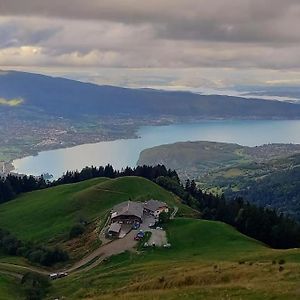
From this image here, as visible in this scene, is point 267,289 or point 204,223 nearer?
point 267,289

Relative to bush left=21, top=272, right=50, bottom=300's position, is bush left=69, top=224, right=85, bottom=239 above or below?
below

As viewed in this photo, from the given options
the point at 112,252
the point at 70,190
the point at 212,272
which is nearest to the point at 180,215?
the point at 112,252

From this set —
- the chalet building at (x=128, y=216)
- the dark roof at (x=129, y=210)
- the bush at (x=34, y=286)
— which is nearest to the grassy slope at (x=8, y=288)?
the bush at (x=34, y=286)

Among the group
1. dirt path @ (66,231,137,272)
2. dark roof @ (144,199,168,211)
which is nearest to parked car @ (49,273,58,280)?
dirt path @ (66,231,137,272)

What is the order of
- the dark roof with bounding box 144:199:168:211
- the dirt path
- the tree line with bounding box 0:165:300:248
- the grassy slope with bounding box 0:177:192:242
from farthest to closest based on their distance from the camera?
the grassy slope with bounding box 0:177:192:242 < the dark roof with bounding box 144:199:168:211 < the tree line with bounding box 0:165:300:248 < the dirt path

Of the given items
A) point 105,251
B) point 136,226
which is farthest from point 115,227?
point 105,251

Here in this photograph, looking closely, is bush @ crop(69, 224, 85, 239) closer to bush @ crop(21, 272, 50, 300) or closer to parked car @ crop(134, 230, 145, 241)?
parked car @ crop(134, 230, 145, 241)

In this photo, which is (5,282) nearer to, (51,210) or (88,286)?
(88,286)

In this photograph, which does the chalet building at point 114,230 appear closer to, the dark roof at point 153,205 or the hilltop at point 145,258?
the hilltop at point 145,258
